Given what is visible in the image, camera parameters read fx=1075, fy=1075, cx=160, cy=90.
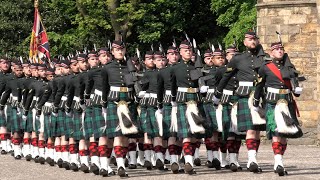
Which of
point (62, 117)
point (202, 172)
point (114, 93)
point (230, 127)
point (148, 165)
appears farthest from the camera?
point (62, 117)

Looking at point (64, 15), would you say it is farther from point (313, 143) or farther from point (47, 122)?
point (47, 122)

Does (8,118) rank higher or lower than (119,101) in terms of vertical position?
lower

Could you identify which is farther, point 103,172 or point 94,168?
point 94,168

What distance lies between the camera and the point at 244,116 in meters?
16.3

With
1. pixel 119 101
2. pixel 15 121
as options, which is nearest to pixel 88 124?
pixel 119 101

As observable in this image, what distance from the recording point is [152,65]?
61.5ft

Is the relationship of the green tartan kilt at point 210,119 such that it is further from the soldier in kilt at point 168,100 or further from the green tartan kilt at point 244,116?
the soldier in kilt at point 168,100

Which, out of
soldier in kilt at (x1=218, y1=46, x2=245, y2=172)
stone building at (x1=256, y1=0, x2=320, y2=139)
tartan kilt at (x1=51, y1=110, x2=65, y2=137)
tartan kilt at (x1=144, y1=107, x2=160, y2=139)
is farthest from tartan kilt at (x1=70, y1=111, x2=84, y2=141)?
stone building at (x1=256, y1=0, x2=320, y2=139)

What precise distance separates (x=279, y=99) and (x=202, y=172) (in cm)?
203

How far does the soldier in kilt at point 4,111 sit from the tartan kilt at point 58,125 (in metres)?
3.86

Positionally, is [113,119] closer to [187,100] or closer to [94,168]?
[94,168]

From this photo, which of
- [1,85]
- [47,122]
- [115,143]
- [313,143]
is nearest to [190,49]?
[115,143]

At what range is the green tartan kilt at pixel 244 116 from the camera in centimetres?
1622

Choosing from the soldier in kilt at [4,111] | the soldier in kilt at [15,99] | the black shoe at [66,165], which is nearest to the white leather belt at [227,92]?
the black shoe at [66,165]
